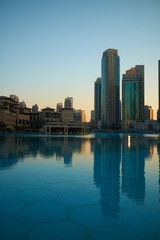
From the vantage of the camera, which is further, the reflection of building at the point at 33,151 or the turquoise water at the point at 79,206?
the reflection of building at the point at 33,151

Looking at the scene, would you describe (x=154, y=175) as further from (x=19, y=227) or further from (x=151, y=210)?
(x=19, y=227)

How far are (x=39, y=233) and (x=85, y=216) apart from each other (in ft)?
5.03

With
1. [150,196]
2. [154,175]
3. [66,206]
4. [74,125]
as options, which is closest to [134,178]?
[154,175]

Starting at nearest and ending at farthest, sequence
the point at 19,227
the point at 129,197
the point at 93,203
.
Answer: the point at 19,227, the point at 93,203, the point at 129,197

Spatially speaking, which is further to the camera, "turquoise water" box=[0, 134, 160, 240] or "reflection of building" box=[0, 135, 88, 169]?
"reflection of building" box=[0, 135, 88, 169]

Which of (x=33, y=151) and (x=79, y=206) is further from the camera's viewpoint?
(x=33, y=151)

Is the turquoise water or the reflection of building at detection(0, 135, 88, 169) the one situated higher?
the turquoise water

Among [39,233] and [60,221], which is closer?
[39,233]

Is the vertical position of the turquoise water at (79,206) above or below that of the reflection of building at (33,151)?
above

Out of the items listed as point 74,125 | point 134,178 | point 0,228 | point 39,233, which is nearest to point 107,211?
point 39,233

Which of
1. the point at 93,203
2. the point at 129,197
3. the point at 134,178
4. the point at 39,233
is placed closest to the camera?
the point at 39,233

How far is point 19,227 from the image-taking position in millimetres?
5004

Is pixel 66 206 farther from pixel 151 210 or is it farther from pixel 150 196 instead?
pixel 150 196

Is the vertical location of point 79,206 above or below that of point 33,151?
above
